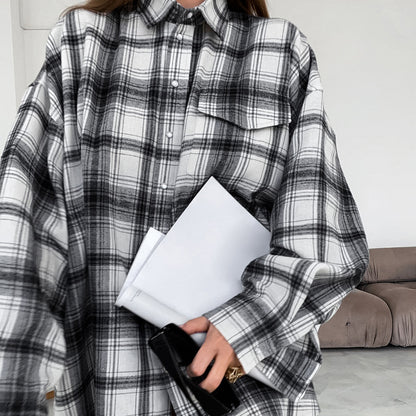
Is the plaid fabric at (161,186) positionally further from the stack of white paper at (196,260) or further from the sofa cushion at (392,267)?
the sofa cushion at (392,267)

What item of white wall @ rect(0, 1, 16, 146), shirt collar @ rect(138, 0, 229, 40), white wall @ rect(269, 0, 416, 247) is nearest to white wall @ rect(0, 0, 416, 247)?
white wall @ rect(269, 0, 416, 247)

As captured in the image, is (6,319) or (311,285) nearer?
(6,319)

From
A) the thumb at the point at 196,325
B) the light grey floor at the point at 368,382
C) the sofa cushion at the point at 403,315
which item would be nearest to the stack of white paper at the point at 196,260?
→ the thumb at the point at 196,325

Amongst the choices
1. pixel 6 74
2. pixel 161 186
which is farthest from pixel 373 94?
pixel 161 186

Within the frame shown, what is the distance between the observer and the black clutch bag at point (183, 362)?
77 centimetres

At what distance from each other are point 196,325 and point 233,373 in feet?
0.29

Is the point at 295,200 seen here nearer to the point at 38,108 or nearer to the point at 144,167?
the point at 144,167

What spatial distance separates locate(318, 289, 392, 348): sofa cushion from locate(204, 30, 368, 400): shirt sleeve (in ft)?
11.3

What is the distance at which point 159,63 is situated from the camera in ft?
3.28

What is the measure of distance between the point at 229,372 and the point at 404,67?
505 centimetres

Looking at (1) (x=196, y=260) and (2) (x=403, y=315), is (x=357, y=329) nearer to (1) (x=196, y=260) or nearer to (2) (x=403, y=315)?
(2) (x=403, y=315)

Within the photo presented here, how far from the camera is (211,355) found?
79cm

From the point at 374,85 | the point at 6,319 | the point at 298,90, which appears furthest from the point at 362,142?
the point at 6,319

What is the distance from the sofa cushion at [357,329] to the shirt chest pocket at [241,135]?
344 centimetres
